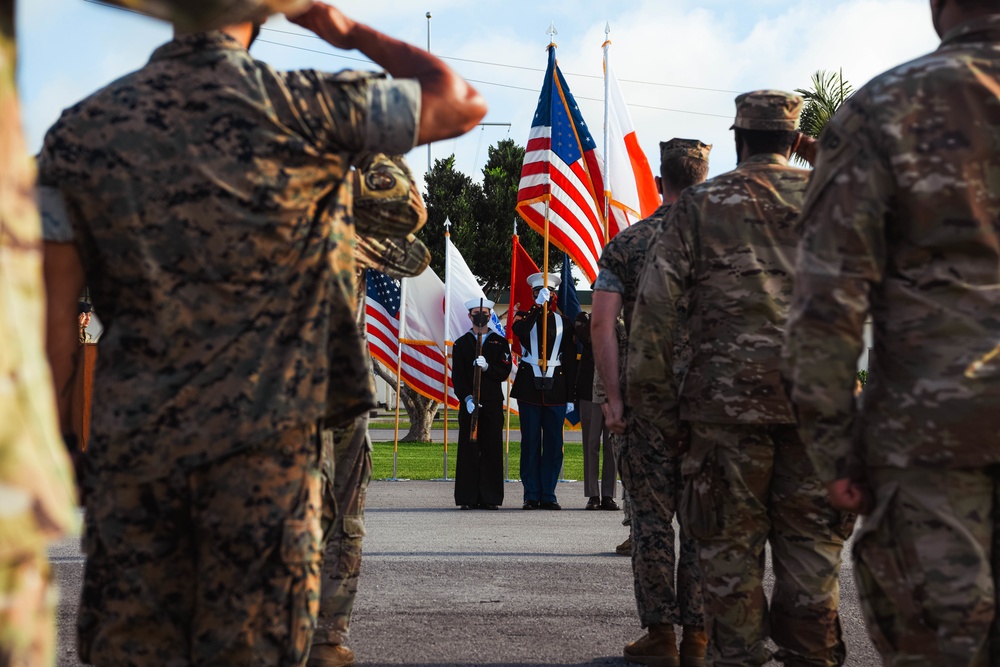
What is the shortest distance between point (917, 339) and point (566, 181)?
9.95 metres

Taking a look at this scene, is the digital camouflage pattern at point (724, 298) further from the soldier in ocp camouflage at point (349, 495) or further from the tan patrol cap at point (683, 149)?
the tan patrol cap at point (683, 149)

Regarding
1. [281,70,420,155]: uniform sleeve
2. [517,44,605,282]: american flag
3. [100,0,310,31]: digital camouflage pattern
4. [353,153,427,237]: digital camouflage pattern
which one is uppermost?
[517,44,605,282]: american flag

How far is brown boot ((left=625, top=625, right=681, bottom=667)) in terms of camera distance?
541 cm

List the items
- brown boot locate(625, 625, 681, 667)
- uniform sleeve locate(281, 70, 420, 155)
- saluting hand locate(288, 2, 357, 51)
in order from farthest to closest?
brown boot locate(625, 625, 681, 667) < saluting hand locate(288, 2, 357, 51) < uniform sleeve locate(281, 70, 420, 155)

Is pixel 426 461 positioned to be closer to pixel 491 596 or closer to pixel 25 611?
pixel 491 596

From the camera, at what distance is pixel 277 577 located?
8.83ft

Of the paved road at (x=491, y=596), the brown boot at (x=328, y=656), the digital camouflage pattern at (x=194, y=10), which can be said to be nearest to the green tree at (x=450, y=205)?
the paved road at (x=491, y=596)

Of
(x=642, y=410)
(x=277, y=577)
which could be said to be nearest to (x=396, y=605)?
(x=642, y=410)

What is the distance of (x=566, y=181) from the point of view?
12.6 meters

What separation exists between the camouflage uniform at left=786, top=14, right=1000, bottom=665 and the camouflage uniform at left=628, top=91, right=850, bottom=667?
1.38 m

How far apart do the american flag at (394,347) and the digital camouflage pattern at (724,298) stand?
1098 centimetres

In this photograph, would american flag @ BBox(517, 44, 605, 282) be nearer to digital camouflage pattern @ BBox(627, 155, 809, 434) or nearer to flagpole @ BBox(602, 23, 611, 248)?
flagpole @ BBox(602, 23, 611, 248)

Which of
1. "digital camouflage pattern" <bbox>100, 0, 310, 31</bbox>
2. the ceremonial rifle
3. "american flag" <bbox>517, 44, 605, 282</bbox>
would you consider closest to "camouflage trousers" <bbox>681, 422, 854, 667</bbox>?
"digital camouflage pattern" <bbox>100, 0, 310, 31</bbox>

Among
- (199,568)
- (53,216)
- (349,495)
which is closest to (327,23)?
(53,216)
